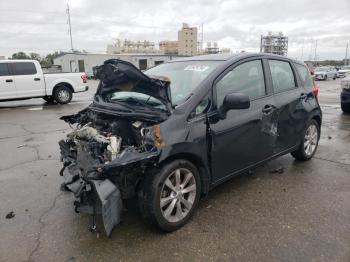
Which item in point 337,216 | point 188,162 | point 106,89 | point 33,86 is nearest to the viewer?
point 188,162

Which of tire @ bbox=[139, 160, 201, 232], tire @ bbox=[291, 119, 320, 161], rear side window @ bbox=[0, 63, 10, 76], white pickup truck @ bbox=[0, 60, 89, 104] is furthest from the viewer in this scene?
white pickup truck @ bbox=[0, 60, 89, 104]

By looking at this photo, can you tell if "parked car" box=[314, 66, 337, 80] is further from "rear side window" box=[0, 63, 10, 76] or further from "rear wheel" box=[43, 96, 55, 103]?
"rear side window" box=[0, 63, 10, 76]

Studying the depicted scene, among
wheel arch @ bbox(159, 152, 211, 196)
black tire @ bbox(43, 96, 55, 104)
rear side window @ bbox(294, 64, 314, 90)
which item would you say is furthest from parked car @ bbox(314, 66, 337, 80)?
wheel arch @ bbox(159, 152, 211, 196)

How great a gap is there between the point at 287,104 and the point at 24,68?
448 inches

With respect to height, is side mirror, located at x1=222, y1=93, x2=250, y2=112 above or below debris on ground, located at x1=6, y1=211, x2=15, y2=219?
above

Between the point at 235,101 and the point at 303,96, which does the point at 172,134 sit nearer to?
the point at 235,101

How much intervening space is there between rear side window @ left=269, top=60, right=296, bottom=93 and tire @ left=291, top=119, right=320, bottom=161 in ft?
2.63

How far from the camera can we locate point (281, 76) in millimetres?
4391

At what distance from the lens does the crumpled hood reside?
117 inches

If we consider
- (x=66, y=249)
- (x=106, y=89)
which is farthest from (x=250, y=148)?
(x=66, y=249)

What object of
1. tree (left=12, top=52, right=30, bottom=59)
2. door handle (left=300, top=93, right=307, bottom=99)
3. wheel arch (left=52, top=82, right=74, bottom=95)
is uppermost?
tree (left=12, top=52, right=30, bottom=59)

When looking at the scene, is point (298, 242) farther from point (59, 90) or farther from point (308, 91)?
point (59, 90)

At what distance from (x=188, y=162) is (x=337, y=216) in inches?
68.0

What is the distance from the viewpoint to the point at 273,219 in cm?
326
